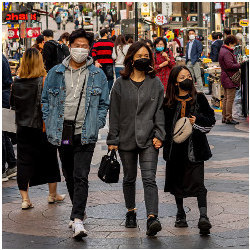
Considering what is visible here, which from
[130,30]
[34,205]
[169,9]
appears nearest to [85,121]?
[34,205]

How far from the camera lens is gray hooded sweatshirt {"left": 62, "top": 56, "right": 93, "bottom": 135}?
7098mm

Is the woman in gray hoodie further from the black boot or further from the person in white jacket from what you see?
the person in white jacket

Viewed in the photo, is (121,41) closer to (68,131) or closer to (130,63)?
(130,63)

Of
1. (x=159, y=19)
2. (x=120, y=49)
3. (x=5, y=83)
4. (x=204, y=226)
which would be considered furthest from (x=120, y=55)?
(x=159, y=19)

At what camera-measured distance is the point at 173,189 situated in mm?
7254

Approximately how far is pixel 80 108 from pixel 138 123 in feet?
1.83

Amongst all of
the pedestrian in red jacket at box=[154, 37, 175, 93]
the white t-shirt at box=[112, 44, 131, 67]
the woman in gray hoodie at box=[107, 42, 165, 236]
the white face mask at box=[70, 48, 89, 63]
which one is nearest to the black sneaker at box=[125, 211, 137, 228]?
the woman in gray hoodie at box=[107, 42, 165, 236]

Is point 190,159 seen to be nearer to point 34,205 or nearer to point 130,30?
point 34,205

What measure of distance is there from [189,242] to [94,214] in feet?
5.05

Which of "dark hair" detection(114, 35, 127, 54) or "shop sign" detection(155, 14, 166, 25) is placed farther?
"shop sign" detection(155, 14, 166, 25)

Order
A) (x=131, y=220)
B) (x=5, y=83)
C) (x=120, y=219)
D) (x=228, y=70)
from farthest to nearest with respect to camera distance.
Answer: (x=228, y=70) → (x=5, y=83) → (x=120, y=219) → (x=131, y=220)

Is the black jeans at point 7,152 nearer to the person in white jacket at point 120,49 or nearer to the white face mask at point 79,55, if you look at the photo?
the white face mask at point 79,55

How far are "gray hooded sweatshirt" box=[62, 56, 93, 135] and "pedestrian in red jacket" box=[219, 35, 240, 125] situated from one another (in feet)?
29.8

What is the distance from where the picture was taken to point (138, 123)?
7.05 m
